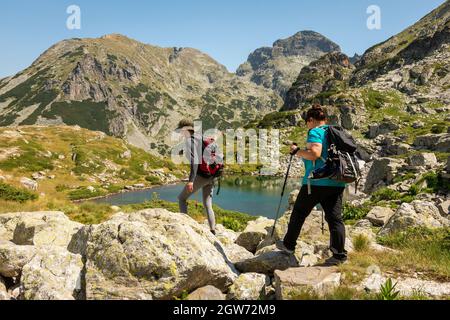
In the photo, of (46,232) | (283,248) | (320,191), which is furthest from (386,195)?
(46,232)

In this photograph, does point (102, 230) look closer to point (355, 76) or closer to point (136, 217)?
point (136, 217)

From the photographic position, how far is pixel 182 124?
→ 10047 mm

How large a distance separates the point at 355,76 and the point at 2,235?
686 ft

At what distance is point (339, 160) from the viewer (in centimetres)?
705

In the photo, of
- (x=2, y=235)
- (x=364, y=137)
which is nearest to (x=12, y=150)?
(x=2, y=235)

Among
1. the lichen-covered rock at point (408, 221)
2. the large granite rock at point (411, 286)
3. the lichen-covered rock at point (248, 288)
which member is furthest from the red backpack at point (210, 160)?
the lichen-covered rock at point (408, 221)

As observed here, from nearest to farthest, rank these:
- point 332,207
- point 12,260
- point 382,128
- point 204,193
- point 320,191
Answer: point 320,191 < point 332,207 < point 12,260 < point 204,193 < point 382,128

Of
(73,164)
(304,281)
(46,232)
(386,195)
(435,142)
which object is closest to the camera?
(304,281)

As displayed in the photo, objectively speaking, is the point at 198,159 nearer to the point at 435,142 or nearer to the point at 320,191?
the point at 320,191

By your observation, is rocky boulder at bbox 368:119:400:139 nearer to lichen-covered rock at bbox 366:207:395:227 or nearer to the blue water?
the blue water

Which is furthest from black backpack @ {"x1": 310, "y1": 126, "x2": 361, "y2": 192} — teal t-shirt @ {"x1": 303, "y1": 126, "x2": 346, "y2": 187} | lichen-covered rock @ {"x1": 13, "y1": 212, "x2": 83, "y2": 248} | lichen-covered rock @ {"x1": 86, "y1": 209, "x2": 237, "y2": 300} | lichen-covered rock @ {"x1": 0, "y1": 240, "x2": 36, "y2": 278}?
lichen-covered rock @ {"x1": 13, "y1": 212, "x2": 83, "y2": 248}

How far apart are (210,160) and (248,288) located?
425 centimetres

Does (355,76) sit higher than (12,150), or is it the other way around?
(355,76)

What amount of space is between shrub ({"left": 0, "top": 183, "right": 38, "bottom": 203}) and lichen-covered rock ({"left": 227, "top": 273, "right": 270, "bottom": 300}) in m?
28.7
